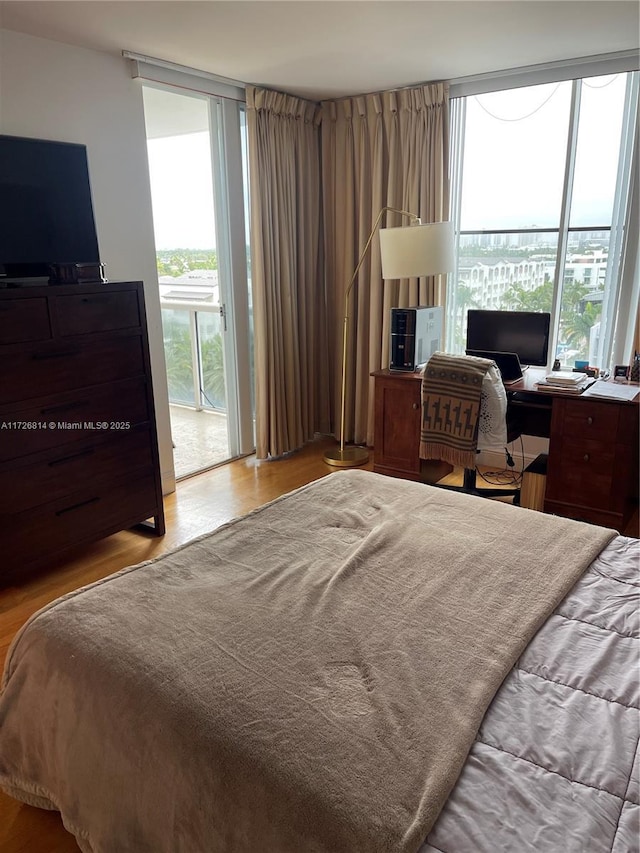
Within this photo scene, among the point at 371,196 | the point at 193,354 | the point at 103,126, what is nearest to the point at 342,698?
the point at 103,126

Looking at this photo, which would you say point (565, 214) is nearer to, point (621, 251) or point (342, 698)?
point (621, 251)

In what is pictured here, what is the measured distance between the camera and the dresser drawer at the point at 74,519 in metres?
2.61

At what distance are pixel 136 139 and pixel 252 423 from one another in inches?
78.3

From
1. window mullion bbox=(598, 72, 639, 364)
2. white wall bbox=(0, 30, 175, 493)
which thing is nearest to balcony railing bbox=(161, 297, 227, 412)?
white wall bbox=(0, 30, 175, 493)

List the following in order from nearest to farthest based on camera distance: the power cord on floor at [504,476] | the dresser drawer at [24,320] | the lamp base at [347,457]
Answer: the dresser drawer at [24,320] → the power cord on floor at [504,476] → the lamp base at [347,457]

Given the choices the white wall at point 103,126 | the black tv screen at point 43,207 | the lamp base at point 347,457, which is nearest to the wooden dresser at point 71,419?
the black tv screen at point 43,207

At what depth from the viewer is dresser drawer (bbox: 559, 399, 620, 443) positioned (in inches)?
122

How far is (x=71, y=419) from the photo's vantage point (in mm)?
2746

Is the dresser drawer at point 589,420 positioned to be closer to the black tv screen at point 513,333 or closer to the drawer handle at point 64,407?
the black tv screen at point 513,333

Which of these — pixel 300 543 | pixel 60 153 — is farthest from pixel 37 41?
pixel 300 543

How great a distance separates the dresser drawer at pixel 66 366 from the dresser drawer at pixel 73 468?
0.27 m

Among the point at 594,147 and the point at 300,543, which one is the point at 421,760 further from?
the point at 594,147

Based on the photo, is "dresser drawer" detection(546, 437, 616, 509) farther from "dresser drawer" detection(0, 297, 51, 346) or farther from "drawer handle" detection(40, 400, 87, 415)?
"dresser drawer" detection(0, 297, 51, 346)

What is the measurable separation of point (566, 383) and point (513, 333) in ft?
1.74
